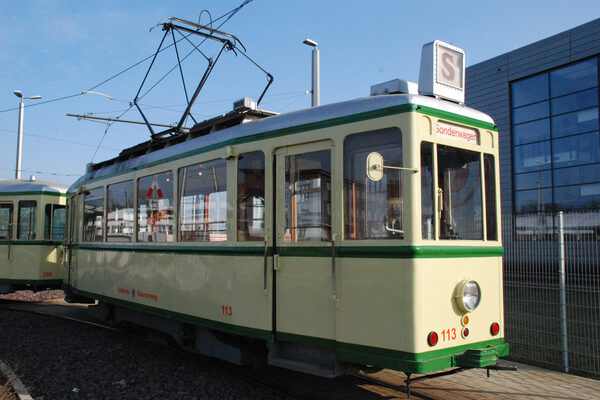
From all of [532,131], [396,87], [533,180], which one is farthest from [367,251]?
[532,131]

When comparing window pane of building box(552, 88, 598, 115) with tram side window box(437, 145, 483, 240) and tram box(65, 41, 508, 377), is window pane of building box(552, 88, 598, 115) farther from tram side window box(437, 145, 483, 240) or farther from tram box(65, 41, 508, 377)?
tram side window box(437, 145, 483, 240)

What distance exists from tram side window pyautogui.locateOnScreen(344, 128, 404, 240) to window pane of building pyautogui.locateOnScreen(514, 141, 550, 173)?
17805mm

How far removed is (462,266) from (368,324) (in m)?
1.03

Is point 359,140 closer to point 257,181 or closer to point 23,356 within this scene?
point 257,181

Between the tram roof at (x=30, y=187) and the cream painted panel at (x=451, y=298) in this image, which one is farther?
the tram roof at (x=30, y=187)

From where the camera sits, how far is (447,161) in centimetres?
486

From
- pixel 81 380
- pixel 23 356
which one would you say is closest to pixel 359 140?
pixel 81 380

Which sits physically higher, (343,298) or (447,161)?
(447,161)

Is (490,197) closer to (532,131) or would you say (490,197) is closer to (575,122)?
(575,122)

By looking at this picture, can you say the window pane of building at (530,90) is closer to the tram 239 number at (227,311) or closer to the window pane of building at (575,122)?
the window pane of building at (575,122)

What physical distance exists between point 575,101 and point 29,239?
18359 millimetres

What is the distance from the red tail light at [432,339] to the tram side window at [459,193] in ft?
2.77

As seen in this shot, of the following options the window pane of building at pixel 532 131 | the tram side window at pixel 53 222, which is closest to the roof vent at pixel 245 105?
the tram side window at pixel 53 222

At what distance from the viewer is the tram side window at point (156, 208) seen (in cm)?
689
